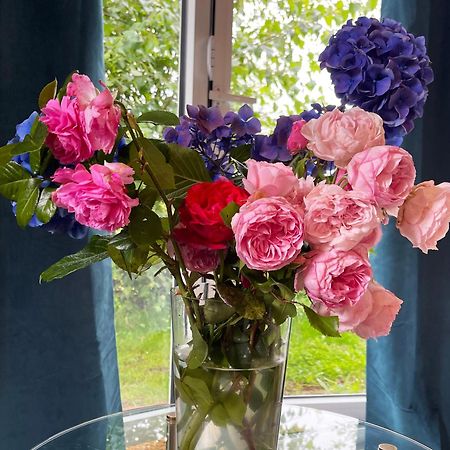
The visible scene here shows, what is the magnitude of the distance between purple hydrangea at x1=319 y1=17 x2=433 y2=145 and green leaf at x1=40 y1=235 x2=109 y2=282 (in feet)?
1.10

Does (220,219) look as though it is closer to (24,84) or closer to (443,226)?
(443,226)

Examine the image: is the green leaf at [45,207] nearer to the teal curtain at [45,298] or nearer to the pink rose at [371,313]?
the pink rose at [371,313]

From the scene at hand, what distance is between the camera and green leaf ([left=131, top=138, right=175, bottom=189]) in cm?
67

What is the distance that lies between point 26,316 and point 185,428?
0.71 m

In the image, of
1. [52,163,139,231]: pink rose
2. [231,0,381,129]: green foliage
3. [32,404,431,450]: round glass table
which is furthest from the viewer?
[231,0,381,129]: green foliage

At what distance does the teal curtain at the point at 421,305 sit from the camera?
63.6 inches

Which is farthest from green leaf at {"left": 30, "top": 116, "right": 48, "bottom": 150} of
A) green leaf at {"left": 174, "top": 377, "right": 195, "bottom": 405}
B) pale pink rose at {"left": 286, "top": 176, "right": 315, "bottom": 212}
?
green leaf at {"left": 174, "top": 377, "right": 195, "bottom": 405}

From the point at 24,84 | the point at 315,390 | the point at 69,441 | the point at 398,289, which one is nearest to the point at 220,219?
the point at 69,441

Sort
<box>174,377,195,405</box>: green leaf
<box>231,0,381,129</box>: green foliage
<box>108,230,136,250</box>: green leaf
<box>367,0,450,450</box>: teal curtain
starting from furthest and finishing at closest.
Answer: <box>231,0,381,129</box>: green foliage → <box>367,0,450,450</box>: teal curtain → <box>174,377,195,405</box>: green leaf → <box>108,230,136,250</box>: green leaf

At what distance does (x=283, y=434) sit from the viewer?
4.03 feet

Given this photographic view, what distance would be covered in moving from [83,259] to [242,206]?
21 centimetres

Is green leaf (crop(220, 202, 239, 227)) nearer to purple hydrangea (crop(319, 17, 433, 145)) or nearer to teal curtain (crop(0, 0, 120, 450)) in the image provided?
purple hydrangea (crop(319, 17, 433, 145))

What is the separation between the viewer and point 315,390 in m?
2.03

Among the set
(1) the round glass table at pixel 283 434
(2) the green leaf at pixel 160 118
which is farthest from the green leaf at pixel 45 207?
(1) the round glass table at pixel 283 434
